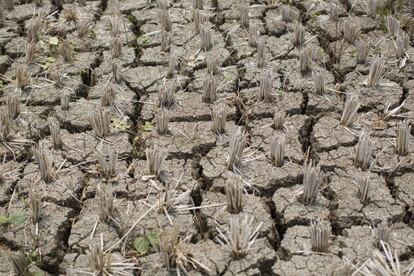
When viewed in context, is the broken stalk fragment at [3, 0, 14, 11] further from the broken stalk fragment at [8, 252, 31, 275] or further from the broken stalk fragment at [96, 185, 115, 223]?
the broken stalk fragment at [8, 252, 31, 275]

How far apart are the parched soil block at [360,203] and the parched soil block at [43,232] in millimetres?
1309

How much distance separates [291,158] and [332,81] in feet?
2.47

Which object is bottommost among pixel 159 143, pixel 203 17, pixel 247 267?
pixel 247 267

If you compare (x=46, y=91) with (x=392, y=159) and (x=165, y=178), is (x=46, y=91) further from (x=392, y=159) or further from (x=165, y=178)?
(x=392, y=159)

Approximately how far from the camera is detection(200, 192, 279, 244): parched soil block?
2.86 m

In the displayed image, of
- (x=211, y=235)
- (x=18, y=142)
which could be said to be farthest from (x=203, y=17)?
(x=211, y=235)

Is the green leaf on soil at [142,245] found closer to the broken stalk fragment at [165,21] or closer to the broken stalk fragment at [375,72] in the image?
the broken stalk fragment at [375,72]

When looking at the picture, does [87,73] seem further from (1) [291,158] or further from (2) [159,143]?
(1) [291,158]

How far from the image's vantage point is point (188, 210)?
296 centimetres

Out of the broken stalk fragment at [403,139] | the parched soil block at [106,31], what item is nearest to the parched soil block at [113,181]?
the parched soil block at [106,31]

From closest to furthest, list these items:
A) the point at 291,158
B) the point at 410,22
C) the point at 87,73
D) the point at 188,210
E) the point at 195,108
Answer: the point at 188,210, the point at 291,158, the point at 195,108, the point at 87,73, the point at 410,22

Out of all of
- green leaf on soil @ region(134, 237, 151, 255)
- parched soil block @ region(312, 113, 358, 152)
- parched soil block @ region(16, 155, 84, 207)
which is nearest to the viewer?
green leaf on soil @ region(134, 237, 151, 255)

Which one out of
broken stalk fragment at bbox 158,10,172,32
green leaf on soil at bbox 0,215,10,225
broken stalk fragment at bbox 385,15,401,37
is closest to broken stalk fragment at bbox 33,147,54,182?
green leaf on soil at bbox 0,215,10,225

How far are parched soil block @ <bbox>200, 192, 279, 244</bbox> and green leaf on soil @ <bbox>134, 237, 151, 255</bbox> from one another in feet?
0.99
